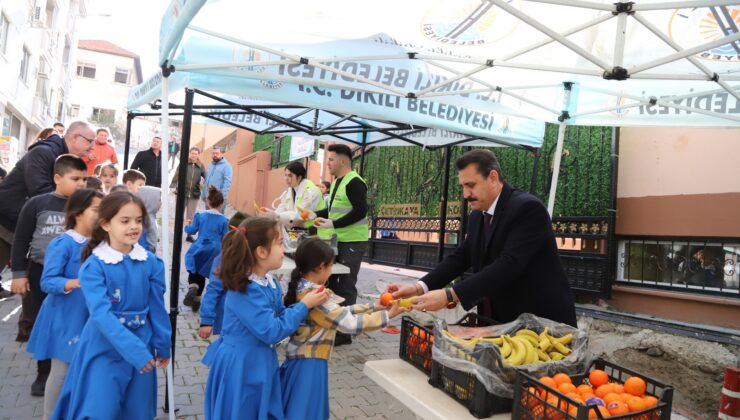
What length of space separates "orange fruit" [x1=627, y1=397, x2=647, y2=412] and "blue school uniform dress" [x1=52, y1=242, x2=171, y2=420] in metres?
2.13

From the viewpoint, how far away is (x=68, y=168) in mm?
3752

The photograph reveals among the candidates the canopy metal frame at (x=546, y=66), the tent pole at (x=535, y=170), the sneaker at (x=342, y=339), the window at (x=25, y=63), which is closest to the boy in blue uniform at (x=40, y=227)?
the canopy metal frame at (x=546, y=66)

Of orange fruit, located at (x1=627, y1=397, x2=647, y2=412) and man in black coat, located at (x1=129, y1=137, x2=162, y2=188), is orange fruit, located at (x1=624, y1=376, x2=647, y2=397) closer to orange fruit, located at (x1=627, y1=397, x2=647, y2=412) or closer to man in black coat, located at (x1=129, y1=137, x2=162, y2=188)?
orange fruit, located at (x1=627, y1=397, x2=647, y2=412)

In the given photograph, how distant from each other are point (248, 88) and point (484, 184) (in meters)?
2.51

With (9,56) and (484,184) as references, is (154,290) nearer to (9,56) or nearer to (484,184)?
(484,184)

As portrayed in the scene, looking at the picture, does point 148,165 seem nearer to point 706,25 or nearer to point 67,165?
point 67,165

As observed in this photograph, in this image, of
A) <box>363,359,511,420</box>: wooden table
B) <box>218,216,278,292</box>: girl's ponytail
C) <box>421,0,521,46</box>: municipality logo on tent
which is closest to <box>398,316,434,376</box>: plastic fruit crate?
<box>363,359,511,420</box>: wooden table

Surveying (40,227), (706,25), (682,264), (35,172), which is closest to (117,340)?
(40,227)

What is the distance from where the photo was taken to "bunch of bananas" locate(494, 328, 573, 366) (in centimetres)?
188

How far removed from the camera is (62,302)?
3070mm

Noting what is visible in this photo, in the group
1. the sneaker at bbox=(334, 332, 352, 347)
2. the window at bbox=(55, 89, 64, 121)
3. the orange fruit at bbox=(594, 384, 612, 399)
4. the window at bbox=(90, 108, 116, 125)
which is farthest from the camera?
the window at bbox=(90, 108, 116, 125)

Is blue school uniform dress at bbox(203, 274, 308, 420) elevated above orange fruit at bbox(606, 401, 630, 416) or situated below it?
below

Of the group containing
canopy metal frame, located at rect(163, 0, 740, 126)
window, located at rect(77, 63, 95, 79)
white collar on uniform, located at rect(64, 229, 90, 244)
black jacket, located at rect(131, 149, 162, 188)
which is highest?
window, located at rect(77, 63, 95, 79)

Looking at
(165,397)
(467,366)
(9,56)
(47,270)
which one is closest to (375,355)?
(165,397)
